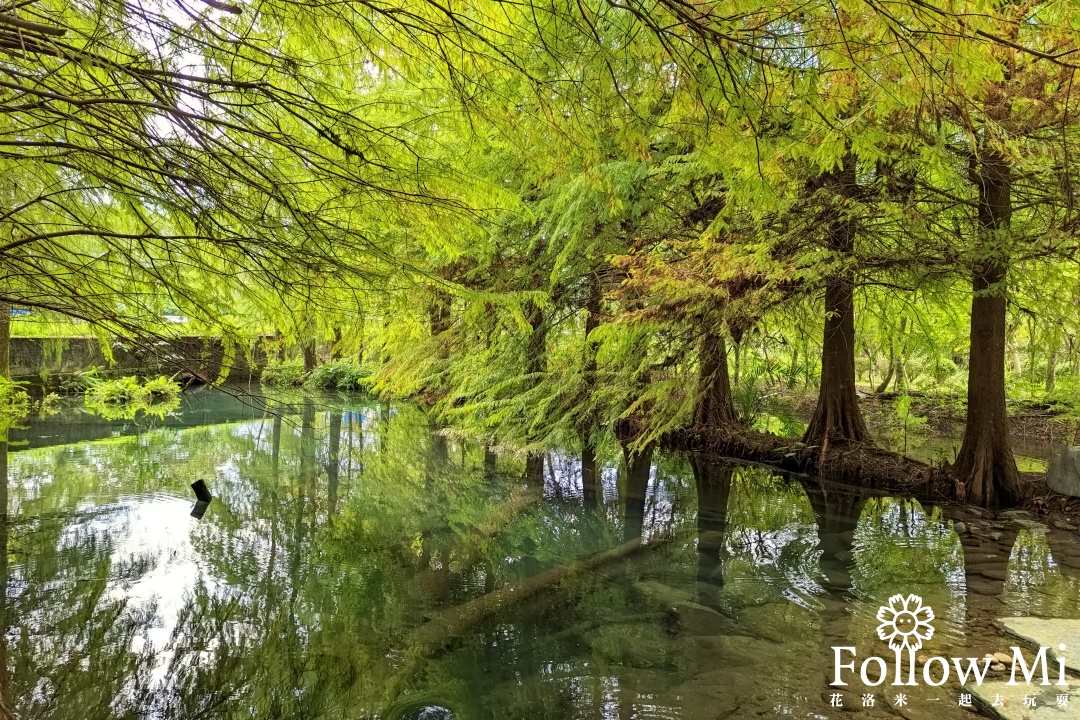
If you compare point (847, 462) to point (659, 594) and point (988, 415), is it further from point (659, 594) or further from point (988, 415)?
point (659, 594)

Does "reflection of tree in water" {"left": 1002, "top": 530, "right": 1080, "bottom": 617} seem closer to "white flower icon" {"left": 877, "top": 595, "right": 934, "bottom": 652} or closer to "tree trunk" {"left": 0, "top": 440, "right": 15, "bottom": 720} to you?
"white flower icon" {"left": 877, "top": 595, "right": 934, "bottom": 652}

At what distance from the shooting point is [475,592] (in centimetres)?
506

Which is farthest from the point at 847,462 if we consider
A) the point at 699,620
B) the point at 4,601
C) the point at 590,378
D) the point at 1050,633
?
the point at 4,601

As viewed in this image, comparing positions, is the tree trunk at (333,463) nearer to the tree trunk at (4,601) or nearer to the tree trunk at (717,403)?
the tree trunk at (4,601)

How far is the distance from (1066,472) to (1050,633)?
4.51 meters

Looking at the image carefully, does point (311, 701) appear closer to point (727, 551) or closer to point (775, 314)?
point (727, 551)

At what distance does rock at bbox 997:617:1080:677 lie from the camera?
343 cm

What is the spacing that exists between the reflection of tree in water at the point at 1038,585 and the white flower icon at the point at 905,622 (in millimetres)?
688

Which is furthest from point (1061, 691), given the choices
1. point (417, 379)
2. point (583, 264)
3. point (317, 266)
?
point (417, 379)

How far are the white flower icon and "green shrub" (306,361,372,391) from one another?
22146mm

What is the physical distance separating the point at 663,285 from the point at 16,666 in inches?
257

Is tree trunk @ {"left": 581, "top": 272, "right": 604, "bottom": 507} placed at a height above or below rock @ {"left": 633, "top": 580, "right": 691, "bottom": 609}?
above

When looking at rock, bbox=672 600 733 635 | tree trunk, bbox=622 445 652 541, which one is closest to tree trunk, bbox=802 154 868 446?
tree trunk, bbox=622 445 652 541

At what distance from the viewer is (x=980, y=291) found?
6418mm
